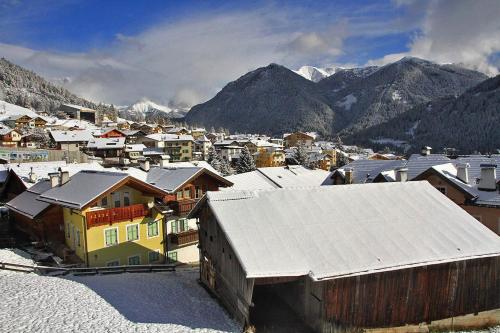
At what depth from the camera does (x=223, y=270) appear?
2061 centimetres

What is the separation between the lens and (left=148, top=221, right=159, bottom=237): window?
97.0 ft

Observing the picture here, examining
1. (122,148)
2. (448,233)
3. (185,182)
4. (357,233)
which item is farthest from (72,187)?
(122,148)

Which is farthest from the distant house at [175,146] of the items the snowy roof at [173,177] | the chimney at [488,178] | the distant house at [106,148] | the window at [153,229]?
the chimney at [488,178]

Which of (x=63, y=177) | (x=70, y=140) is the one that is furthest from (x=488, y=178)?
(x=70, y=140)

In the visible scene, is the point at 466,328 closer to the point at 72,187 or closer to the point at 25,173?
the point at 72,187

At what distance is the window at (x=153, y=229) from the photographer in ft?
97.0

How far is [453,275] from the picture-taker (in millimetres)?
18547

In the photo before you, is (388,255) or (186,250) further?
(186,250)

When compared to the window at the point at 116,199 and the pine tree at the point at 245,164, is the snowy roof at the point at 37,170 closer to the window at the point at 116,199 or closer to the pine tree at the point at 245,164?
the window at the point at 116,199

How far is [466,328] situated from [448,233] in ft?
15.9

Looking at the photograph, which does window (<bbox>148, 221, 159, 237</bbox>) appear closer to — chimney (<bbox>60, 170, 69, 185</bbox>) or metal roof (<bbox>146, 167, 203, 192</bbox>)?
metal roof (<bbox>146, 167, 203, 192</bbox>)

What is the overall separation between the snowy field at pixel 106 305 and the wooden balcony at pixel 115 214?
413 centimetres

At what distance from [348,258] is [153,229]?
17.9 m

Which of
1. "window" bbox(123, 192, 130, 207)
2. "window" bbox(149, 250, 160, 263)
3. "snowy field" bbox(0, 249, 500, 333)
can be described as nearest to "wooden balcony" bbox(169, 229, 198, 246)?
"window" bbox(149, 250, 160, 263)
